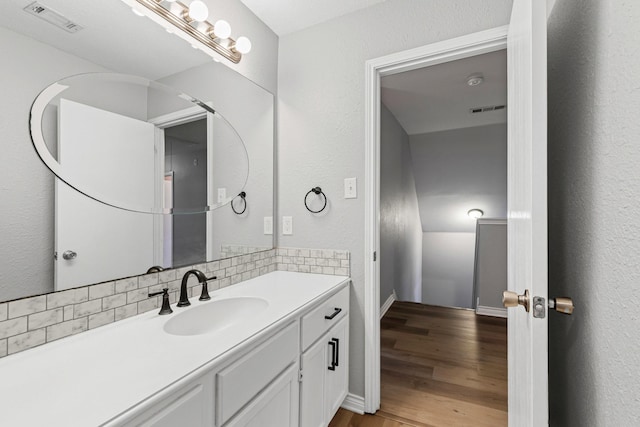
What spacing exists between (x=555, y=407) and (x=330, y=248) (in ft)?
3.98

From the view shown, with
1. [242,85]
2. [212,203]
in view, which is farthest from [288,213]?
[242,85]

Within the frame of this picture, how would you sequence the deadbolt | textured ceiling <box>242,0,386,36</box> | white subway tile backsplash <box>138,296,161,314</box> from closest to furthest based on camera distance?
the deadbolt
white subway tile backsplash <box>138,296,161,314</box>
textured ceiling <box>242,0,386,36</box>

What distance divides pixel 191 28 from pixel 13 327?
1387mm

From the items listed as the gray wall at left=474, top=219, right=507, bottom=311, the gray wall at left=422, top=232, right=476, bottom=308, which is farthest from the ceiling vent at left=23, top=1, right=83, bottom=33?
the gray wall at left=422, top=232, right=476, bottom=308

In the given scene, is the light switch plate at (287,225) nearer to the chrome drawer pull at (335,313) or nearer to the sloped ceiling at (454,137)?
the chrome drawer pull at (335,313)

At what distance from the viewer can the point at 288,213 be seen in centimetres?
→ 197

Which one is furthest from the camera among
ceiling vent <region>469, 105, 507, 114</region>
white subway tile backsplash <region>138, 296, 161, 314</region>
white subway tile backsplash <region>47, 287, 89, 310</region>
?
ceiling vent <region>469, 105, 507, 114</region>

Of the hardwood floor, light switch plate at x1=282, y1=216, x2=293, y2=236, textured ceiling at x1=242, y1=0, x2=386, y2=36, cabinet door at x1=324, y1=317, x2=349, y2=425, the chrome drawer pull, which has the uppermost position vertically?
textured ceiling at x1=242, y1=0, x2=386, y2=36

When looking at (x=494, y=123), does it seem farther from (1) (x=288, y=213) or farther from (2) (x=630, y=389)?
(2) (x=630, y=389)

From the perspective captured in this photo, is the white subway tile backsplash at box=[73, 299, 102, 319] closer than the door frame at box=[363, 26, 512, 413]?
Yes

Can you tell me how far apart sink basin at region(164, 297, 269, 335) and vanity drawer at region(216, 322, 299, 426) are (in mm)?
226

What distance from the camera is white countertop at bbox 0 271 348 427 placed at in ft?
1.92

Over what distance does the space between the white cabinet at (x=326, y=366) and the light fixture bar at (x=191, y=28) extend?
146cm

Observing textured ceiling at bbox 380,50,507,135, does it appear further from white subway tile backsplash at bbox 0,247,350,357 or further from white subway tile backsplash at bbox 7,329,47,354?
white subway tile backsplash at bbox 7,329,47,354
